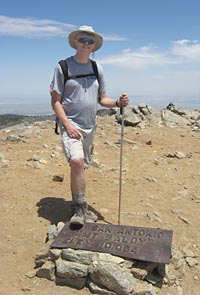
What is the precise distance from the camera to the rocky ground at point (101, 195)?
17.8 feet

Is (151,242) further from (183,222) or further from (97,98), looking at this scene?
(97,98)

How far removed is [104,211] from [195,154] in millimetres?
5203

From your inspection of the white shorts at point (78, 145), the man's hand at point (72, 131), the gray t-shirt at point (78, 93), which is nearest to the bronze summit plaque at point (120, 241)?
the white shorts at point (78, 145)

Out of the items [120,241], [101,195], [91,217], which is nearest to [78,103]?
[91,217]

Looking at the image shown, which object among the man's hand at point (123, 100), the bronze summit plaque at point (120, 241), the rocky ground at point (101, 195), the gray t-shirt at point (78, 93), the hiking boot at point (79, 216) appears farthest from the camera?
the man's hand at point (123, 100)

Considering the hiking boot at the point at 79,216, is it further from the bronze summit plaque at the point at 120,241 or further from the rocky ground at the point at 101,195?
the rocky ground at the point at 101,195

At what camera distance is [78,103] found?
6.05 metres

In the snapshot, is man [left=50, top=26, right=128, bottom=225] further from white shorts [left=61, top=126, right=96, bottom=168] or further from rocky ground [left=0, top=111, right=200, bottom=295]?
rocky ground [left=0, top=111, right=200, bottom=295]

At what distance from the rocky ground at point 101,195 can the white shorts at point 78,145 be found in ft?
4.34

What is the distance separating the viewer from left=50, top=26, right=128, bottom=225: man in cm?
589

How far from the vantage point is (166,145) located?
12.5 m

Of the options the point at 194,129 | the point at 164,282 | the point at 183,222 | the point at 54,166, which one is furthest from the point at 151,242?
the point at 194,129

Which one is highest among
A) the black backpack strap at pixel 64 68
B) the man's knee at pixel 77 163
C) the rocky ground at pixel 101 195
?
the black backpack strap at pixel 64 68

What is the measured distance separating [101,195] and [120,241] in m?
2.56
